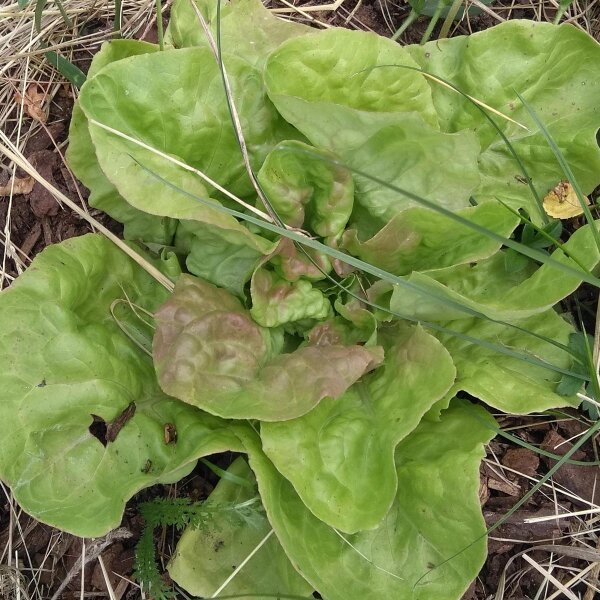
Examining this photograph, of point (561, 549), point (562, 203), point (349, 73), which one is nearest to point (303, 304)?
point (349, 73)

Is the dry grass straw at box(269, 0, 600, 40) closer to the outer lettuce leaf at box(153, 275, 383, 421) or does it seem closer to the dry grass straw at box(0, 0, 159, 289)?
the dry grass straw at box(0, 0, 159, 289)

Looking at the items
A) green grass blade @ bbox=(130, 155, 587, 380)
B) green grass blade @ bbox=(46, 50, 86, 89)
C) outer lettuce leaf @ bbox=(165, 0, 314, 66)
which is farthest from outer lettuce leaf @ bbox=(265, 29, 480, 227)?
green grass blade @ bbox=(46, 50, 86, 89)

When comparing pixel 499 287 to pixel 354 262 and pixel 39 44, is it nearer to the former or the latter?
pixel 354 262

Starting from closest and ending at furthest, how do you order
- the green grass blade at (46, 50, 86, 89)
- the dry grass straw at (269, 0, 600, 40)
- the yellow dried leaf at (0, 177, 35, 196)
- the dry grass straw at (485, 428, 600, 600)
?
the dry grass straw at (485, 428, 600, 600) → the green grass blade at (46, 50, 86, 89) → the yellow dried leaf at (0, 177, 35, 196) → the dry grass straw at (269, 0, 600, 40)

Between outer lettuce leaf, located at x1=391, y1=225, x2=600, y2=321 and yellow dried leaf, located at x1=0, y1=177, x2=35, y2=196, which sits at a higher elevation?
yellow dried leaf, located at x1=0, y1=177, x2=35, y2=196

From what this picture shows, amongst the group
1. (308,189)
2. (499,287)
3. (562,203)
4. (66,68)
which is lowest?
(499,287)

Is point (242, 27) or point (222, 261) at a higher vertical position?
point (242, 27)
